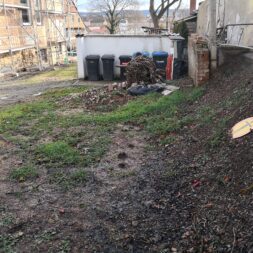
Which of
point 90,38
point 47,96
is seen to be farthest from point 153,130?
point 90,38

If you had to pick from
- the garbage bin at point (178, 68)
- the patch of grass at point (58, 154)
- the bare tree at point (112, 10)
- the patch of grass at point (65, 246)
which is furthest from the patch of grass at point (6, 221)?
the bare tree at point (112, 10)

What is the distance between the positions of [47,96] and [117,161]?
646cm

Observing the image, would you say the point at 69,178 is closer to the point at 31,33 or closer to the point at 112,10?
the point at 31,33

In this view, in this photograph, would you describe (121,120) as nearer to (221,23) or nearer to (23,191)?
(23,191)

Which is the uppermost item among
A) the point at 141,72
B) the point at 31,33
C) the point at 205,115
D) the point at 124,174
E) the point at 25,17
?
the point at 25,17

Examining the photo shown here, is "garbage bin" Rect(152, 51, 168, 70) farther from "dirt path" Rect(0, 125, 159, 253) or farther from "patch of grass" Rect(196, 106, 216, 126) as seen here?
"dirt path" Rect(0, 125, 159, 253)

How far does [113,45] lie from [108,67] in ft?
3.40

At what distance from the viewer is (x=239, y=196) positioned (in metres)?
3.56

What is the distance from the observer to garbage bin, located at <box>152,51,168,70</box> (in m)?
12.8

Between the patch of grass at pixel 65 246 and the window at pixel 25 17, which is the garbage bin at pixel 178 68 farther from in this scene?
the window at pixel 25 17

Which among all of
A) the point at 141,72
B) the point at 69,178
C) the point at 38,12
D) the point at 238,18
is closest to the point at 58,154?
the point at 69,178

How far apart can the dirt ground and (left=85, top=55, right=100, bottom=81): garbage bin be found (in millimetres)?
8048

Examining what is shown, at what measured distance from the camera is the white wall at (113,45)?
44.7ft

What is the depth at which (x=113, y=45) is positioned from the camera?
14.0 meters
